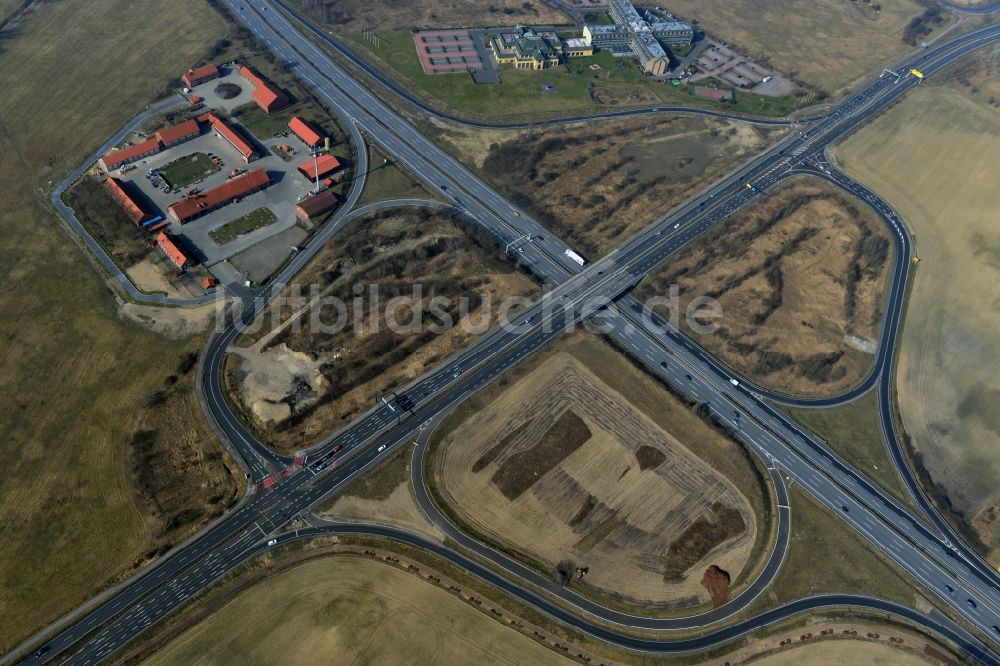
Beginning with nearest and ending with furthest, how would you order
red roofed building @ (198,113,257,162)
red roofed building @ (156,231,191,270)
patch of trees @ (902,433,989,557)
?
patch of trees @ (902,433,989,557), red roofed building @ (156,231,191,270), red roofed building @ (198,113,257,162)

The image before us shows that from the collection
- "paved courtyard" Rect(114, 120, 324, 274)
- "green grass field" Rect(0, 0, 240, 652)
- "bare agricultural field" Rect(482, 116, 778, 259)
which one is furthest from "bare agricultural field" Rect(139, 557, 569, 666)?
"bare agricultural field" Rect(482, 116, 778, 259)

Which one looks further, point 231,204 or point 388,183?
point 388,183

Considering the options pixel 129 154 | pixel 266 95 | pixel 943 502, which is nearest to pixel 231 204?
pixel 129 154

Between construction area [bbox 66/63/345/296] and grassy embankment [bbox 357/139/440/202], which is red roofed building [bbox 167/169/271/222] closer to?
construction area [bbox 66/63/345/296]

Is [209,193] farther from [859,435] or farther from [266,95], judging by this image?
[859,435]

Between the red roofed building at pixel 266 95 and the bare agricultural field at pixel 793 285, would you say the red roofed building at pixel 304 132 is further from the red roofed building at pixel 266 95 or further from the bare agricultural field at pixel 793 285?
the bare agricultural field at pixel 793 285

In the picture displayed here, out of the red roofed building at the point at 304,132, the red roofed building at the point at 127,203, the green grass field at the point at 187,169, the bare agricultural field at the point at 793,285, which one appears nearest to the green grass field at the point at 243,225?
the red roofed building at the point at 127,203

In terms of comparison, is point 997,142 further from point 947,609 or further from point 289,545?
point 289,545
